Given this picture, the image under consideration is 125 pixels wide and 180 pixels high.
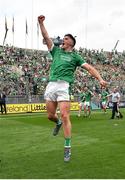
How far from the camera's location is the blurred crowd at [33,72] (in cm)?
3950

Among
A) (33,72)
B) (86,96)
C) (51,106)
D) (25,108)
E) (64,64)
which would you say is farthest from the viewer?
(33,72)

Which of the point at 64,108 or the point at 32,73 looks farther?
the point at 32,73

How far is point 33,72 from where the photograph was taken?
43.2 metres

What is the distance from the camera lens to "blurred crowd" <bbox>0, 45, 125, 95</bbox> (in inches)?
1555

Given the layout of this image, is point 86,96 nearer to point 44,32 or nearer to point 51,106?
point 51,106

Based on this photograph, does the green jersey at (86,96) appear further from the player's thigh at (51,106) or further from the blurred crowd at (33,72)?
the player's thigh at (51,106)

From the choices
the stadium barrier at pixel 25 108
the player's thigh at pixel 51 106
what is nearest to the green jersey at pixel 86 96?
the stadium barrier at pixel 25 108

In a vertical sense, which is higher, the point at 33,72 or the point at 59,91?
the point at 33,72

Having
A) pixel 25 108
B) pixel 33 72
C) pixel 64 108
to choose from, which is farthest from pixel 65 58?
pixel 33 72

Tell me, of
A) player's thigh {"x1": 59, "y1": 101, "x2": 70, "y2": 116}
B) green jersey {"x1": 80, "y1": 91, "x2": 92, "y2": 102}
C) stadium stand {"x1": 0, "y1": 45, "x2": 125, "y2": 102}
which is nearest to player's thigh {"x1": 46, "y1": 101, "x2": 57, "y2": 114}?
player's thigh {"x1": 59, "y1": 101, "x2": 70, "y2": 116}

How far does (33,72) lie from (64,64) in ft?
115

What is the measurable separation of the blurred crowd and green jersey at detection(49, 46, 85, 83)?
28610 mm

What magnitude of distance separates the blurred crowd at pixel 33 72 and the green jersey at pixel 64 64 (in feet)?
93.9

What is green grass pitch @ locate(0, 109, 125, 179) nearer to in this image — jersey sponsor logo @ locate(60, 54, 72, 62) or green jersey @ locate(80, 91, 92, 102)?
jersey sponsor logo @ locate(60, 54, 72, 62)
